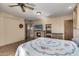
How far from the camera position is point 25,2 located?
1686 millimetres

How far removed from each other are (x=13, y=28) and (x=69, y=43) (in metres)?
0.95

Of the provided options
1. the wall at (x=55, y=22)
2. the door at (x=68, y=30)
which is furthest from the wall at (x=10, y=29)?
the door at (x=68, y=30)

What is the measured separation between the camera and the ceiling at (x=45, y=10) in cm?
172

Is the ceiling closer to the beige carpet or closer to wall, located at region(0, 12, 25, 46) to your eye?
wall, located at region(0, 12, 25, 46)

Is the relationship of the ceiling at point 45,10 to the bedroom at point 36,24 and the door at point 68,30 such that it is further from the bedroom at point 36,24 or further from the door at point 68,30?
the door at point 68,30

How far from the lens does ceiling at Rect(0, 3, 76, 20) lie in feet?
5.64

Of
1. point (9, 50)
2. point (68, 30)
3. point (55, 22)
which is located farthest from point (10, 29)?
point (68, 30)

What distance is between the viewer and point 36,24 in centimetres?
186

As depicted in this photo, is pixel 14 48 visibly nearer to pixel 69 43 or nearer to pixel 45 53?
pixel 45 53

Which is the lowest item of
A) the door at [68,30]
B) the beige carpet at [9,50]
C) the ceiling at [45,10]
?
the beige carpet at [9,50]

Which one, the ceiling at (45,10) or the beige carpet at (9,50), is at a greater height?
the ceiling at (45,10)

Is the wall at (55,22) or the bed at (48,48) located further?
the wall at (55,22)

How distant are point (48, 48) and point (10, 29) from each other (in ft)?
2.28

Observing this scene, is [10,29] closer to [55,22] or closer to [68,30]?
[55,22]
